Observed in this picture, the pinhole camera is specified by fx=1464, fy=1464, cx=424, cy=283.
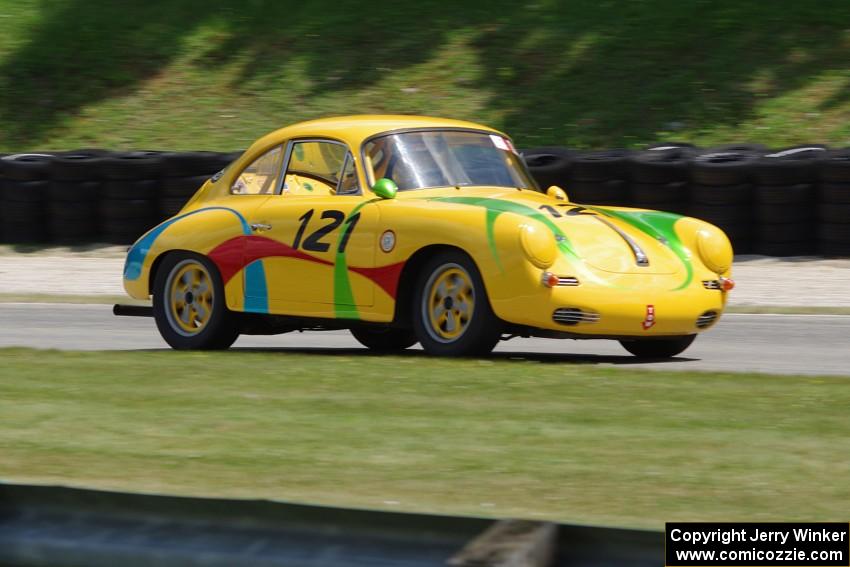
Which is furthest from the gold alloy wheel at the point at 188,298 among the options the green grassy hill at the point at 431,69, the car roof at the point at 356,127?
the green grassy hill at the point at 431,69

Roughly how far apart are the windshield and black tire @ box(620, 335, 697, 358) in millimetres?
1336

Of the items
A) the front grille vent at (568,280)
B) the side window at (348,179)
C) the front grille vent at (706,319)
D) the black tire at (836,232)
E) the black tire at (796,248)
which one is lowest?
the front grille vent at (706,319)

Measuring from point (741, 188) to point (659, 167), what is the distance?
0.91 meters

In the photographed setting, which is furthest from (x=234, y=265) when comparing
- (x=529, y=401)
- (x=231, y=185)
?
(x=529, y=401)

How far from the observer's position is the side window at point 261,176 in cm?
1015

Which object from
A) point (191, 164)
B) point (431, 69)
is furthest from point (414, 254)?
point (431, 69)

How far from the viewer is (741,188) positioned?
50.4 feet

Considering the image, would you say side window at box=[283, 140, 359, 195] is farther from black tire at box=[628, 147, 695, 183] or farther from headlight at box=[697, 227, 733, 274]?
black tire at box=[628, 147, 695, 183]

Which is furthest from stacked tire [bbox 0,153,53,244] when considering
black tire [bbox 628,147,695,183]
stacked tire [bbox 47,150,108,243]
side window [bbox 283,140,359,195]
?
side window [bbox 283,140,359,195]

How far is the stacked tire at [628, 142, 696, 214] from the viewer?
1566 cm

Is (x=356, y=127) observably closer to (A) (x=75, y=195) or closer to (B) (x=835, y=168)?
(B) (x=835, y=168)

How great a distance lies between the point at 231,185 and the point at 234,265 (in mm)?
730

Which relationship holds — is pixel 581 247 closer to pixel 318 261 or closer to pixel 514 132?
pixel 318 261

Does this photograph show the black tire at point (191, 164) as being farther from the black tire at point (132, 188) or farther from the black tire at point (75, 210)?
the black tire at point (75, 210)
